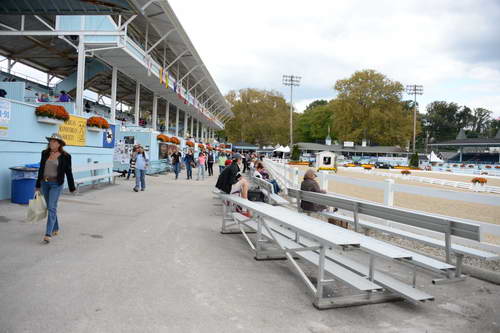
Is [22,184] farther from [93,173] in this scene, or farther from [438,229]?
[438,229]

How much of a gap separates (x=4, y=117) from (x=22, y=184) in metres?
1.70

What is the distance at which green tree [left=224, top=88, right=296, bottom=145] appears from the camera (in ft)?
266

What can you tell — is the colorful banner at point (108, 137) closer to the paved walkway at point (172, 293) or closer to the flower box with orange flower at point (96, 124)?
the flower box with orange flower at point (96, 124)

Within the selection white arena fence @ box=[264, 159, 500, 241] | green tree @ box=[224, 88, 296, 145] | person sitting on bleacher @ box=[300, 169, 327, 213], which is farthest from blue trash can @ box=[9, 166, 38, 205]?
green tree @ box=[224, 88, 296, 145]

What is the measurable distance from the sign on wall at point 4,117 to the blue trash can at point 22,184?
98 cm

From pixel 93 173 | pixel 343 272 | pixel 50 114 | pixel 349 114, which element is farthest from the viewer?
pixel 349 114

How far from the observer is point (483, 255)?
4352 millimetres

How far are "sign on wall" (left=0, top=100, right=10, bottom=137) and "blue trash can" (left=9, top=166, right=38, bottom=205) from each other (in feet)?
3.21

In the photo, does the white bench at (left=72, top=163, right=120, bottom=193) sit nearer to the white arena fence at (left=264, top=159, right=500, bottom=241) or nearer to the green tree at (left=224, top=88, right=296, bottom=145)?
the white arena fence at (left=264, top=159, right=500, bottom=241)

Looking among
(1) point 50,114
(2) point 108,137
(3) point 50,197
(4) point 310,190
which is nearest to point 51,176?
(3) point 50,197

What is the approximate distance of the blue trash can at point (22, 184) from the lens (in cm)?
911

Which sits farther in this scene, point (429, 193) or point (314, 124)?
point (314, 124)

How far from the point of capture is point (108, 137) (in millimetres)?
15539

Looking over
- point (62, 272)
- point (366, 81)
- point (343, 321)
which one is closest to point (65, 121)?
point (62, 272)
